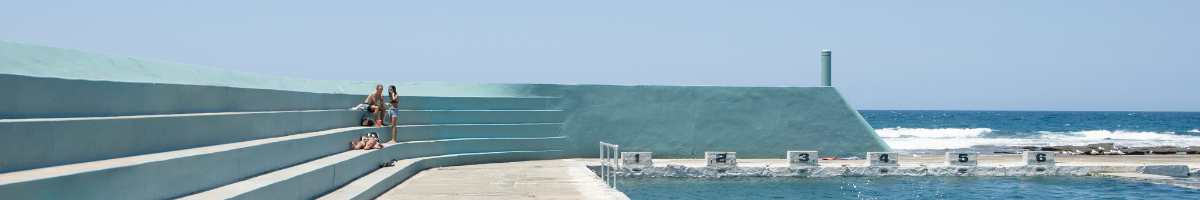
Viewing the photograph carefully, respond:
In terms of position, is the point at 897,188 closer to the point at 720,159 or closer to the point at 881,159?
the point at 881,159

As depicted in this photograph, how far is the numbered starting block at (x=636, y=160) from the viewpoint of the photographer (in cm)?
1571

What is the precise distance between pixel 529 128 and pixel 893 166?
6.78 meters

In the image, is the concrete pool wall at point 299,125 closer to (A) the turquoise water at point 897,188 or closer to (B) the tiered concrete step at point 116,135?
(B) the tiered concrete step at point 116,135

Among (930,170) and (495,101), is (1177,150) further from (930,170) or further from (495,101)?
(495,101)

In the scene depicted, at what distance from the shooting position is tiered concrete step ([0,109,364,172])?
5699mm

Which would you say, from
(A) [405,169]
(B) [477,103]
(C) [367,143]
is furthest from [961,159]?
(C) [367,143]

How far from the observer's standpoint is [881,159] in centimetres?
1650

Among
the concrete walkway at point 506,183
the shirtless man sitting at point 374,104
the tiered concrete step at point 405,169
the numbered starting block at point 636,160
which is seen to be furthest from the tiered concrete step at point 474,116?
the numbered starting block at point 636,160

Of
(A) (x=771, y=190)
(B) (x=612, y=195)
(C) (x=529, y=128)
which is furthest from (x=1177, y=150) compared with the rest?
(B) (x=612, y=195)

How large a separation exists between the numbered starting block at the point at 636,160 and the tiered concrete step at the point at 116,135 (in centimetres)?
708

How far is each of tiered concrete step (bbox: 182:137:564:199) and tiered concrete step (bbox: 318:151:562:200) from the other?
0.10 metres

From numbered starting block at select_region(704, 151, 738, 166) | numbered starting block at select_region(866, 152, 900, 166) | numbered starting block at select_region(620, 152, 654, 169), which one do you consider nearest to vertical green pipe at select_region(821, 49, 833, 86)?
numbered starting block at select_region(866, 152, 900, 166)

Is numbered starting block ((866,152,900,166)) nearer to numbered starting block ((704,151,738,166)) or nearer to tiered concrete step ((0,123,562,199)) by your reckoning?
numbered starting block ((704,151,738,166))

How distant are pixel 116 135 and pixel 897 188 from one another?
11962mm
